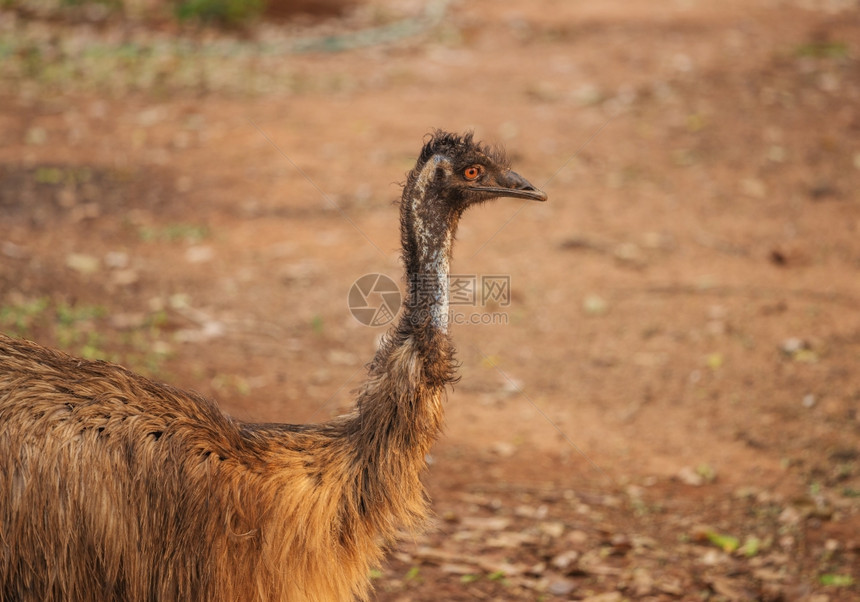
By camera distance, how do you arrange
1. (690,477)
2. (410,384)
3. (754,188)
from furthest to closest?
1. (754,188)
2. (690,477)
3. (410,384)

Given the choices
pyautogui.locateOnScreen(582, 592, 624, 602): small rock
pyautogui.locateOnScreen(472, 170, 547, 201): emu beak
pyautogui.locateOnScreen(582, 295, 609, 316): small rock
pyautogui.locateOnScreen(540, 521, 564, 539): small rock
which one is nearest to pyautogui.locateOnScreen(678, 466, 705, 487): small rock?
pyautogui.locateOnScreen(540, 521, 564, 539): small rock

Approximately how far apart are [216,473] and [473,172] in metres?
1.49

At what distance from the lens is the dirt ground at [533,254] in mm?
5164

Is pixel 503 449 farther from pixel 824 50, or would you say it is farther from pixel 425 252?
pixel 824 50

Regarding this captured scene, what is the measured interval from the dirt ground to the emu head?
1.27m

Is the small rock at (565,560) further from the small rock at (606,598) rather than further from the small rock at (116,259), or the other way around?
the small rock at (116,259)

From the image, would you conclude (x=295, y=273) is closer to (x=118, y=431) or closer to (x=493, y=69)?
(x=118, y=431)

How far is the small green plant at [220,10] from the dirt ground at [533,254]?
0.28m

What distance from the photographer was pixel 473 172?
3617 mm

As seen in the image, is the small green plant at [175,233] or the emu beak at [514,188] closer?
the emu beak at [514,188]

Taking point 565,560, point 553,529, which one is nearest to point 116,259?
point 553,529

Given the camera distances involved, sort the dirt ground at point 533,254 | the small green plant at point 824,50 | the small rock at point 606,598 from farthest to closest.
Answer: the small green plant at point 824,50 < the dirt ground at point 533,254 < the small rock at point 606,598

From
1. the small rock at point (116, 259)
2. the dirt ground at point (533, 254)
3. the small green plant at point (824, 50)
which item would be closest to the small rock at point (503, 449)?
the dirt ground at point (533, 254)

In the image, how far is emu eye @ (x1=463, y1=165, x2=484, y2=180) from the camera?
3.60 metres
